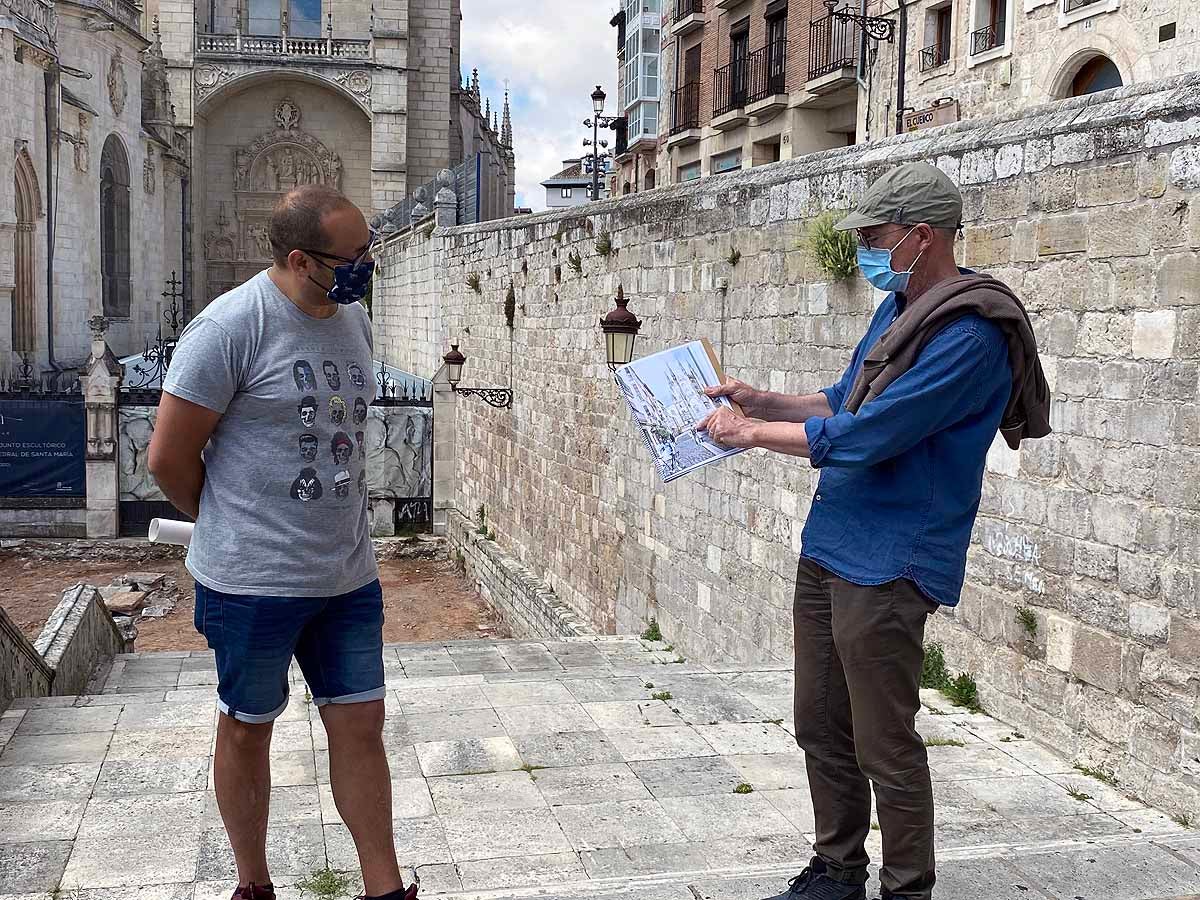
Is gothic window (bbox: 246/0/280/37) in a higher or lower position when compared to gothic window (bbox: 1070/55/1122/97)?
higher

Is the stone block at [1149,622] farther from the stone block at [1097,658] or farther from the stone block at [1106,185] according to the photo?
the stone block at [1106,185]

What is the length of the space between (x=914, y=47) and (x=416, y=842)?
64.2 ft

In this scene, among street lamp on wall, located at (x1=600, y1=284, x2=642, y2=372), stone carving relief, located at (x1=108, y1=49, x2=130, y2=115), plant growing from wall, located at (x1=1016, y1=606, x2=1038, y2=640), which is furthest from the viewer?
stone carving relief, located at (x1=108, y1=49, x2=130, y2=115)

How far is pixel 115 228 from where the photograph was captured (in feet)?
95.9

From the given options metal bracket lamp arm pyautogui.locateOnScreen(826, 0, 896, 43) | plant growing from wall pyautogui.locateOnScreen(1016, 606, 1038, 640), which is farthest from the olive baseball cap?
metal bracket lamp arm pyautogui.locateOnScreen(826, 0, 896, 43)

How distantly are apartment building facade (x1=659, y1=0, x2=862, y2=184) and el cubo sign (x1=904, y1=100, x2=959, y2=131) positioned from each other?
230cm

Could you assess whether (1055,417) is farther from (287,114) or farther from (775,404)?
(287,114)

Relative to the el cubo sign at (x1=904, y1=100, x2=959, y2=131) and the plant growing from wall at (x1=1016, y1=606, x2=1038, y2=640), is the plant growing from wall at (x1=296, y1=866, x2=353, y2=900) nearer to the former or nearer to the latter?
the plant growing from wall at (x1=1016, y1=606, x2=1038, y2=640)

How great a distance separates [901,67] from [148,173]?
19415 mm

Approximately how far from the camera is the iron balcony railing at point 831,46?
22.2 metres

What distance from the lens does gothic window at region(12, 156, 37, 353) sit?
22.8 m

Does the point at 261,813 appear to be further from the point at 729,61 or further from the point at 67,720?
the point at 729,61

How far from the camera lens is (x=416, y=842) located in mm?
3770

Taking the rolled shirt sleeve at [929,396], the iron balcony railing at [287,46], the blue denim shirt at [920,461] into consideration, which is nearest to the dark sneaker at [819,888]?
the blue denim shirt at [920,461]
